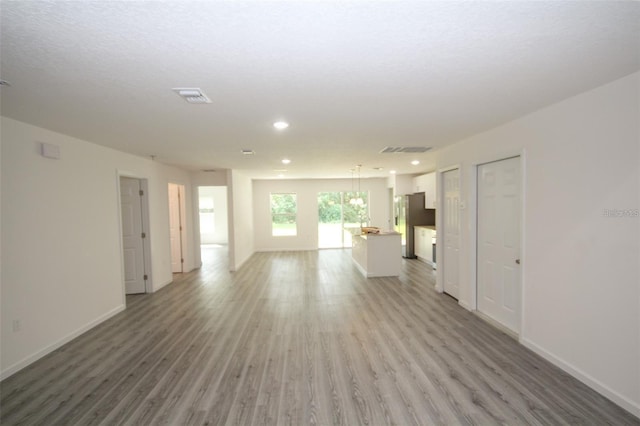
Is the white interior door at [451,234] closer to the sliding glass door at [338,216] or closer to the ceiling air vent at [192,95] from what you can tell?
the ceiling air vent at [192,95]

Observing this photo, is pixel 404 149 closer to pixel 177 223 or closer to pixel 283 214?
pixel 177 223

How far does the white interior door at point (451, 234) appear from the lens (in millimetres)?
4504

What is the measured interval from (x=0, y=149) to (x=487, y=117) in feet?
16.2

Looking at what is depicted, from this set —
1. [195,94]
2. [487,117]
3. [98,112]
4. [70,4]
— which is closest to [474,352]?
[487,117]

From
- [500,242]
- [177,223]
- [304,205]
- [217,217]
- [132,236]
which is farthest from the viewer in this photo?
[217,217]

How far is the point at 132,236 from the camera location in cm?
523

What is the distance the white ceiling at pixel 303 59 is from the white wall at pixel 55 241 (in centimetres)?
47

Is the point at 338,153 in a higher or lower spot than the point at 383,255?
higher

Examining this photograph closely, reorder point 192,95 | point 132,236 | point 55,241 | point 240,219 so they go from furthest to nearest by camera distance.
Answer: point 240,219
point 132,236
point 55,241
point 192,95

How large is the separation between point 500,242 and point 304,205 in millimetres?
6943

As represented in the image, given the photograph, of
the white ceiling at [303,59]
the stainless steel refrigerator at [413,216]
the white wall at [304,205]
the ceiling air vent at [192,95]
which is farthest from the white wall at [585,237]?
the white wall at [304,205]

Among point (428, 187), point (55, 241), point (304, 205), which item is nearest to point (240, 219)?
point (304, 205)

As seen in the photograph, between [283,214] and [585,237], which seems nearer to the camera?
[585,237]

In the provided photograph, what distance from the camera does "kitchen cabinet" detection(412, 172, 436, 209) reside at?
7312mm
